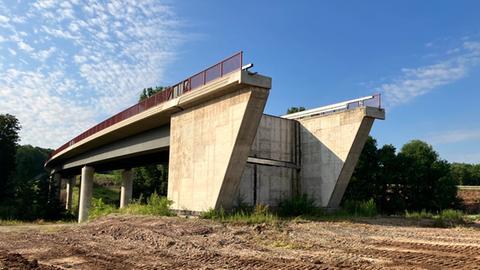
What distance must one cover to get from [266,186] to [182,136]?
5.77 m

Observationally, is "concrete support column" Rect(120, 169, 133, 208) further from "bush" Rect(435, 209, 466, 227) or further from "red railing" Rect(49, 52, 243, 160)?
"bush" Rect(435, 209, 466, 227)

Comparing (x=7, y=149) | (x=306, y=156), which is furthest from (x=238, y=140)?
(x=7, y=149)

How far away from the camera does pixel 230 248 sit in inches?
460

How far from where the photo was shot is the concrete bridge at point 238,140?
61.4 feet

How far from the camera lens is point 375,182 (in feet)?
132

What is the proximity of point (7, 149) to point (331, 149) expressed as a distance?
5206 cm

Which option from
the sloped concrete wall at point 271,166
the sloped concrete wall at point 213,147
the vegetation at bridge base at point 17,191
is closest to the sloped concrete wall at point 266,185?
the sloped concrete wall at point 271,166

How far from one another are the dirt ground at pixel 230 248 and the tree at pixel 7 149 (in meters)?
48.3

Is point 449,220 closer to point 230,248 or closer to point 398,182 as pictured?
point 230,248

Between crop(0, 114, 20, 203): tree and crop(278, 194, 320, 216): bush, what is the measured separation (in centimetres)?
4843

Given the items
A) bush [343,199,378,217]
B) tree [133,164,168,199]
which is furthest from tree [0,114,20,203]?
bush [343,199,378,217]

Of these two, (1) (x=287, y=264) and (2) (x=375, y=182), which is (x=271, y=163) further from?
(2) (x=375, y=182)

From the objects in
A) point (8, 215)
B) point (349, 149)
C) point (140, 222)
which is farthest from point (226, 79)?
point (8, 215)

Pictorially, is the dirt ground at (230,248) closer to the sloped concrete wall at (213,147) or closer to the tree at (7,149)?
the sloped concrete wall at (213,147)
